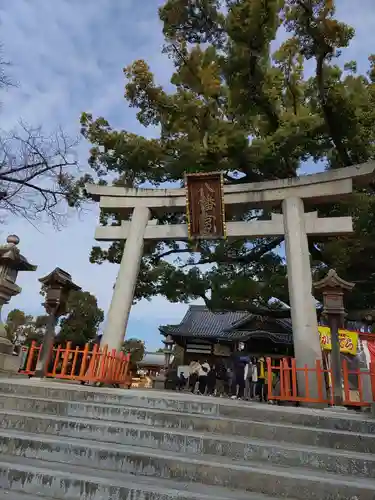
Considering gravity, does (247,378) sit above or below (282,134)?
below

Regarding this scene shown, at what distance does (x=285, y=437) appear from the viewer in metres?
4.09

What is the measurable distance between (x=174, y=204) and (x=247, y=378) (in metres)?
7.59

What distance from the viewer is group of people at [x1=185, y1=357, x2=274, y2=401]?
1447cm

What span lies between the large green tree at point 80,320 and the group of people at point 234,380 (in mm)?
8043

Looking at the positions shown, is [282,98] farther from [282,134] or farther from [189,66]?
[189,66]

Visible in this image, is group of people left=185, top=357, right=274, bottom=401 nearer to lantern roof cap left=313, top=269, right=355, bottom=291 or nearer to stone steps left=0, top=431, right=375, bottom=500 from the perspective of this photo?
lantern roof cap left=313, top=269, right=355, bottom=291

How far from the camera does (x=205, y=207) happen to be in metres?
10.2

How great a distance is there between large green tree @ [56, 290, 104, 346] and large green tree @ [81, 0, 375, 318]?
561 inches

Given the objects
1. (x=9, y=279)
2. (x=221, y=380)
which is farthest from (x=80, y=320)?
(x=9, y=279)

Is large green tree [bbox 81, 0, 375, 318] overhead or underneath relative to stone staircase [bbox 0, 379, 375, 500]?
overhead

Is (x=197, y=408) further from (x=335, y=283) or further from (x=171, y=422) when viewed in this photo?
(x=335, y=283)

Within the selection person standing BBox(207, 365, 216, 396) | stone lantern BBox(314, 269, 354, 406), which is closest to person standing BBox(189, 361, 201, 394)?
person standing BBox(207, 365, 216, 396)

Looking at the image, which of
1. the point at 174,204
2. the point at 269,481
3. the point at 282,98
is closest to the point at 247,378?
the point at 174,204

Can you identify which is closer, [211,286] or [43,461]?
[43,461]
